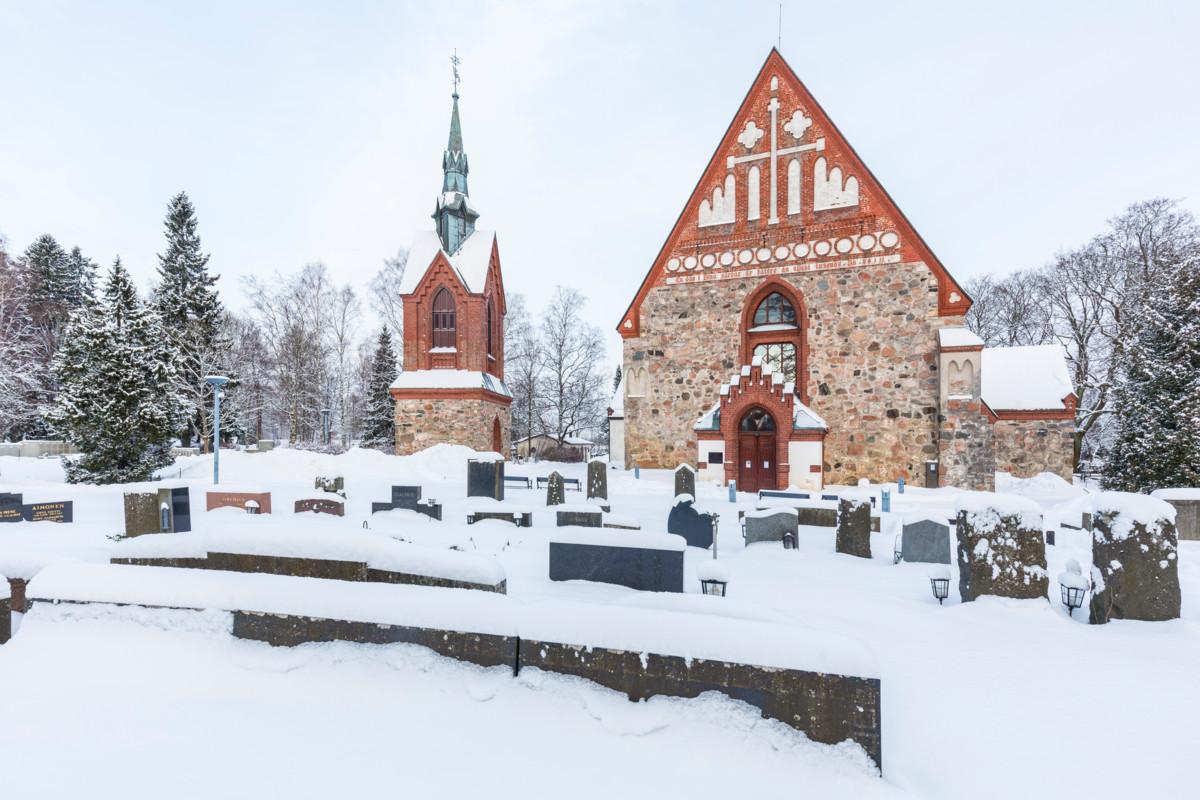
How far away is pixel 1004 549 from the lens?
18.4 feet

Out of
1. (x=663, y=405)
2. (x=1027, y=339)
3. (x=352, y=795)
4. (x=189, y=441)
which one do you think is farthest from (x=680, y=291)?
(x=189, y=441)

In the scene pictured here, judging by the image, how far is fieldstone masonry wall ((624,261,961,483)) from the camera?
674 inches

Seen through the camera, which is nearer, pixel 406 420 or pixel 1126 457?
pixel 1126 457

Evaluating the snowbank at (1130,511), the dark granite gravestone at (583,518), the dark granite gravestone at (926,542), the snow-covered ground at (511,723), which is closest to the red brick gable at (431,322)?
the dark granite gravestone at (583,518)

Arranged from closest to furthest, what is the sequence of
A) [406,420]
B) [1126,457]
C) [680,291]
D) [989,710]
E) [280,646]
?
[280,646] → [989,710] → [1126,457] → [680,291] → [406,420]

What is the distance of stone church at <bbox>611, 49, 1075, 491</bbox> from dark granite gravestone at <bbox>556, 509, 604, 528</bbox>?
32.9 ft

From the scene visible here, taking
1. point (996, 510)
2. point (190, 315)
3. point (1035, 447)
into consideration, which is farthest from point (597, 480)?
point (190, 315)

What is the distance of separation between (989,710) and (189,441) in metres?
42.6

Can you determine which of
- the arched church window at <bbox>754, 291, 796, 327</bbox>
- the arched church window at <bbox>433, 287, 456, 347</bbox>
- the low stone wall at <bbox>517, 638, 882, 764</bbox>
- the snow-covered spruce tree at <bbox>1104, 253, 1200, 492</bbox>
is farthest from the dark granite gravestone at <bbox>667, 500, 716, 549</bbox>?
the arched church window at <bbox>433, 287, 456, 347</bbox>

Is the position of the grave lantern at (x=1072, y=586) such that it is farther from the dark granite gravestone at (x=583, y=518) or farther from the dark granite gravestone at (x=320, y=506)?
the dark granite gravestone at (x=320, y=506)

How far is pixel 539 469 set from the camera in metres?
25.0

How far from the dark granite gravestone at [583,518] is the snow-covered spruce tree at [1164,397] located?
15784mm

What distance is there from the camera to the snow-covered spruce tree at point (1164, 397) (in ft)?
45.4

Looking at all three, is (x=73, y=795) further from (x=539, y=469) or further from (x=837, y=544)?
(x=539, y=469)
